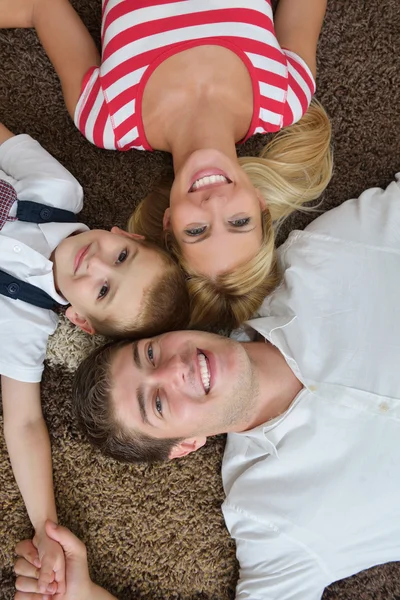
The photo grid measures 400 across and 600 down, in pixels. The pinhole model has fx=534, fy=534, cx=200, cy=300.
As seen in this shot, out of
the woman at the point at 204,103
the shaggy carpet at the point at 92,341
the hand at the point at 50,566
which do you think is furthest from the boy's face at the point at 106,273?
the hand at the point at 50,566

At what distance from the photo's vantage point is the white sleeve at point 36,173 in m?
1.23

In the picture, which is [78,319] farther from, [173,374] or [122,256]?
[173,374]

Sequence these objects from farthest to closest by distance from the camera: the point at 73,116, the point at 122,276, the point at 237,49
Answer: the point at 73,116 → the point at 237,49 → the point at 122,276

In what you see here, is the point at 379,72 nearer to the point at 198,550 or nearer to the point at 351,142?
the point at 351,142

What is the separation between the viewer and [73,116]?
131cm

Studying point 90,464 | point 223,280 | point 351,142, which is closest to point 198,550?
point 90,464

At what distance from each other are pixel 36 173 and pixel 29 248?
0.19m

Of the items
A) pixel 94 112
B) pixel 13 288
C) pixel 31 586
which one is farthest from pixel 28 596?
pixel 94 112

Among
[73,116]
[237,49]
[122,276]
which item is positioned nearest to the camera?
[122,276]

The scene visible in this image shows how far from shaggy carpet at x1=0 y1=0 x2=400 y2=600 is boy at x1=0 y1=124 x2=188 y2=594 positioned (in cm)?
8

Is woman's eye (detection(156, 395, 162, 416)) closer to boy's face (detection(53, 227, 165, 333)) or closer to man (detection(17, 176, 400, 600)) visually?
man (detection(17, 176, 400, 600))

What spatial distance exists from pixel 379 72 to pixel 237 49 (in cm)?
43

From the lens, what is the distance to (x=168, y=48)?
1.21 m

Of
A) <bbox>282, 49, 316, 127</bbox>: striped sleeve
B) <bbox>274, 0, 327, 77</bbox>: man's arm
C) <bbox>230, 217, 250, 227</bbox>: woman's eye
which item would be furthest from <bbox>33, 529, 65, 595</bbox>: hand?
<bbox>274, 0, 327, 77</bbox>: man's arm
